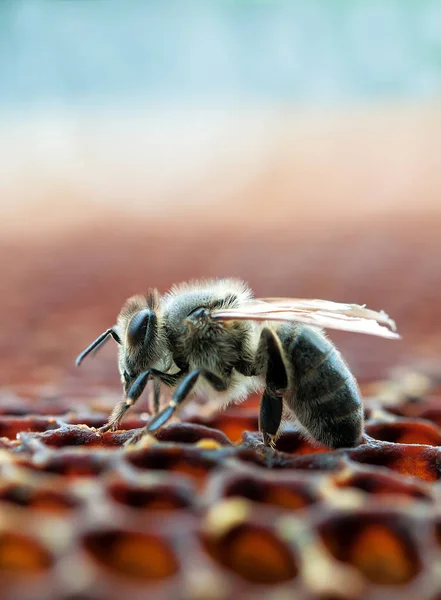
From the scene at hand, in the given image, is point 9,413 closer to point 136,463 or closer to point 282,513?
point 136,463

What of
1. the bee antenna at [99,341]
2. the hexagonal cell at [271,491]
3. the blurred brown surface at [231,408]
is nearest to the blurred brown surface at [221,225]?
the blurred brown surface at [231,408]

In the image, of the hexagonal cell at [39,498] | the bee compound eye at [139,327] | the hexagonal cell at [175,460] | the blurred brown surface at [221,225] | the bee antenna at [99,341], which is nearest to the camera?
the hexagonal cell at [39,498]

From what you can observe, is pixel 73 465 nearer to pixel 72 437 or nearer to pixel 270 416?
pixel 72 437

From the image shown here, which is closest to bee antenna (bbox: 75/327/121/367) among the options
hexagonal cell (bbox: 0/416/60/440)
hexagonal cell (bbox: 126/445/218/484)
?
hexagonal cell (bbox: 0/416/60/440)

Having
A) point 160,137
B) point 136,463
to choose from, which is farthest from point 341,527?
point 160,137

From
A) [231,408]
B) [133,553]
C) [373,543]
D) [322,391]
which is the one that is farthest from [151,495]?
[231,408]

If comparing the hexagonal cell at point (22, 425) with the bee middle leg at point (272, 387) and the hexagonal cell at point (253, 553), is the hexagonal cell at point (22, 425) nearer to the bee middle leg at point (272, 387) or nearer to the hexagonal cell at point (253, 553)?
the bee middle leg at point (272, 387)

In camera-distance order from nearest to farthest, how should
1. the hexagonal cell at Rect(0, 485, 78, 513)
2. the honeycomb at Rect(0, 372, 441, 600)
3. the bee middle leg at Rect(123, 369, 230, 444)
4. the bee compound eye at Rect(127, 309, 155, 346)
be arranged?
the honeycomb at Rect(0, 372, 441, 600) < the hexagonal cell at Rect(0, 485, 78, 513) < the bee middle leg at Rect(123, 369, 230, 444) < the bee compound eye at Rect(127, 309, 155, 346)

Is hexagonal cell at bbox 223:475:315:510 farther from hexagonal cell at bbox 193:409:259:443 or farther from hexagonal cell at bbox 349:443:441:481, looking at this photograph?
hexagonal cell at bbox 193:409:259:443
